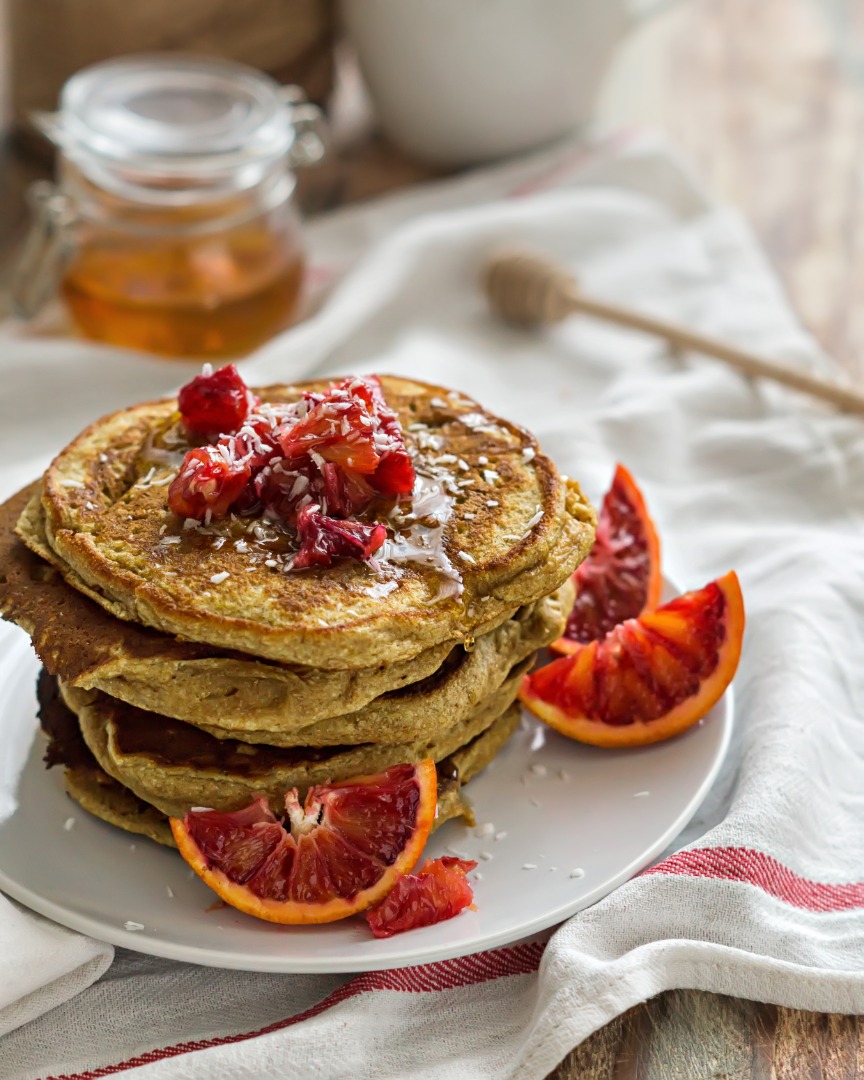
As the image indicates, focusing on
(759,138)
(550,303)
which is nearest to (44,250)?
(550,303)

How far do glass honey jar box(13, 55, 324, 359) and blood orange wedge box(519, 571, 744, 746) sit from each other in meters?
1.92

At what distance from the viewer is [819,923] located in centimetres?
245

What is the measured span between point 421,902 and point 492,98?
3675 mm

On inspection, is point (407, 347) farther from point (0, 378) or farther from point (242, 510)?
point (242, 510)

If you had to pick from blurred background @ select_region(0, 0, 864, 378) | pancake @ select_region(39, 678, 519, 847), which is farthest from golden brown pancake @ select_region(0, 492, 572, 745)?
blurred background @ select_region(0, 0, 864, 378)

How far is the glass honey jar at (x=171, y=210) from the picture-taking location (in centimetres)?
394

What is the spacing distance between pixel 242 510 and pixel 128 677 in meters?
0.39

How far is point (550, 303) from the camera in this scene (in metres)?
4.44

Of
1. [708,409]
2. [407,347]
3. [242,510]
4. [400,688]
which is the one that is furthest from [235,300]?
[400,688]

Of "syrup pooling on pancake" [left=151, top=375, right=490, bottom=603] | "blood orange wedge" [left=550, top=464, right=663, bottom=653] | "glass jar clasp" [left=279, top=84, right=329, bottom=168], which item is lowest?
"blood orange wedge" [left=550, top=464, right=663, bottom=653]

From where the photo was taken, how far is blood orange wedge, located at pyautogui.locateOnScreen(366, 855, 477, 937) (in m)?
2.22

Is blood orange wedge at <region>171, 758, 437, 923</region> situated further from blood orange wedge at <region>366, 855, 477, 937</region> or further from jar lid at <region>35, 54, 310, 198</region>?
jar lid at <region>35, 54, 310, 198</region>

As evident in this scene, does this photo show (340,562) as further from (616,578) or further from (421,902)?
(616,578)

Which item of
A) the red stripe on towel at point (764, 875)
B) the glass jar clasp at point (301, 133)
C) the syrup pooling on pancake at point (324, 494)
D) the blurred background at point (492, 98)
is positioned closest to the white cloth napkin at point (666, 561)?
the red stripe on towel at point (764, 875)
